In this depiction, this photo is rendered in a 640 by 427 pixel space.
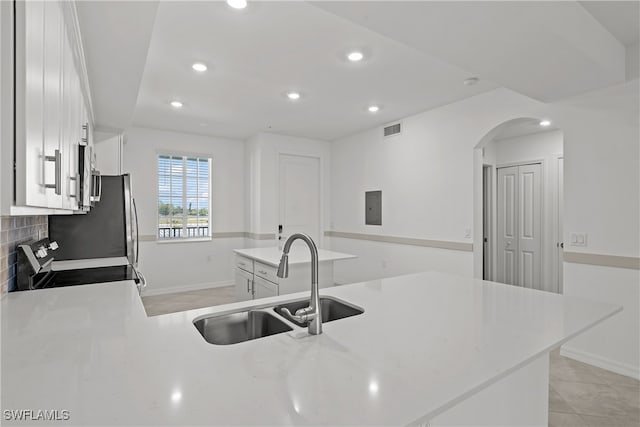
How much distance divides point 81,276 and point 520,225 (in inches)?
220

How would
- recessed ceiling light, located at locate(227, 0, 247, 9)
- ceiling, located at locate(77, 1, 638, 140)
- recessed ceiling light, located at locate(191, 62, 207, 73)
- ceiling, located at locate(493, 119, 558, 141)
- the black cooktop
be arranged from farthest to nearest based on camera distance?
ceiling, located at locate(493, 119, 558, 141) → recessed ceiling light, located at locate(191, 62, 207, 73) → recessed ceiling light, located at locate(227, 0, 247, 9) → the black cooktop → ceiling, located at locate(77, 1, 638, 140)

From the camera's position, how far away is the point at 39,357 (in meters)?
0.95

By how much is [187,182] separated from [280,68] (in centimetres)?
321

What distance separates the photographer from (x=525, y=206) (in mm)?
5000

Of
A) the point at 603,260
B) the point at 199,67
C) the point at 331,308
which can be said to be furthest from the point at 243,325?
the point at 603,260

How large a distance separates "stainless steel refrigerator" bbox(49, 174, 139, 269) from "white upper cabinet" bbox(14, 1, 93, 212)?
1484 millimetres

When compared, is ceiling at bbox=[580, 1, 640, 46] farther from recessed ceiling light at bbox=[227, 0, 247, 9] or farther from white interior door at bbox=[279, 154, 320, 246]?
white interior door at bbox=[279, 154, 320, 246]

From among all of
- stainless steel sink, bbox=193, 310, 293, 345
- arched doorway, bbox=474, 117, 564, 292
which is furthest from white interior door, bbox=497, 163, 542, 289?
stainless steel sink, bbox=193, 310, 293, 345

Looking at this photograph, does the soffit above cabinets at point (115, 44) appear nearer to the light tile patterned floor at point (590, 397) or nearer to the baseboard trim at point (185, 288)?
the baseboard trim at point (185, 288)

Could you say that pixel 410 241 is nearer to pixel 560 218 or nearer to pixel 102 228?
pixel 560 218

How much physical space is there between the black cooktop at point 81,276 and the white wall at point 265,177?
311 cm

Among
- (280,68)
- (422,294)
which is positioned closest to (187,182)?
(280,68)

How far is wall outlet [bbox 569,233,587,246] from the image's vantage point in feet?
9.43

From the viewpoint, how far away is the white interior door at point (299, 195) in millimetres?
5680
